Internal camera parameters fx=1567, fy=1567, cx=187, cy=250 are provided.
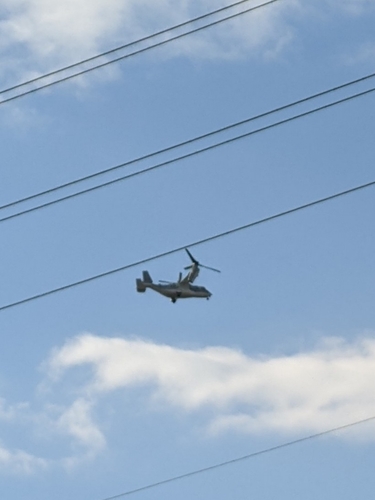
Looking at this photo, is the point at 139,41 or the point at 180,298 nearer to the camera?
the point at 139,41

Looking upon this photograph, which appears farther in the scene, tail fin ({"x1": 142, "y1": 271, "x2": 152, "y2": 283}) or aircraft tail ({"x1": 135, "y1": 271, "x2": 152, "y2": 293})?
Answer: tail fin ({"x1": 142, "y1": 271, "x2": 152, "y2": 283})

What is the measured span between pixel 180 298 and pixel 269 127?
137 feet

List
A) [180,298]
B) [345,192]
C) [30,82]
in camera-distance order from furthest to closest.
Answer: [180,298] < [30,82] < [345,192]

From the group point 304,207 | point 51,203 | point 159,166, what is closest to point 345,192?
point 304,207

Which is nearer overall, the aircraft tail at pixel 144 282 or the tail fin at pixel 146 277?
the aircraft tail at pixel 144 282

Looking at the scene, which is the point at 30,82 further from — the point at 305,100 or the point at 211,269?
the point at 211,269

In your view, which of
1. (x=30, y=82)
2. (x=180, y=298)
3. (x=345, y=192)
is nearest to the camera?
(x=345, y=192)

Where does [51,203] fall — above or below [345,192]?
above

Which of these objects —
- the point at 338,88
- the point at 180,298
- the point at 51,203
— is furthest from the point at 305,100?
the point at 180,298

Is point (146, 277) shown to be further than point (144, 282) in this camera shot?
Yes

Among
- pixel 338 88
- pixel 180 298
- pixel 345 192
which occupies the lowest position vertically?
pixel 345 192

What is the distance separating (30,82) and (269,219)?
32.9ft

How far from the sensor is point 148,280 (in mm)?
99125

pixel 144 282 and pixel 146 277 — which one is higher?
pixel 146 277
